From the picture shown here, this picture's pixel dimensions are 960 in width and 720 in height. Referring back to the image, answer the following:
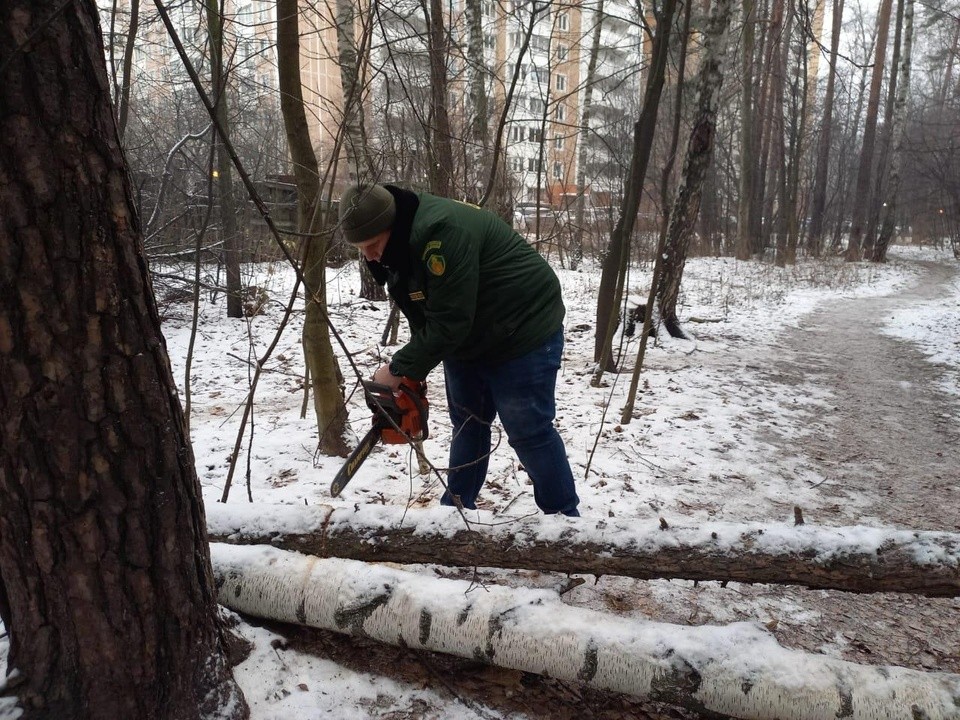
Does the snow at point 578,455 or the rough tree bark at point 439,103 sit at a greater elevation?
the rough tree bark at point 439,103

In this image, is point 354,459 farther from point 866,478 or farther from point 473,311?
point 866,478

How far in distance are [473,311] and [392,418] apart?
53 centimetres

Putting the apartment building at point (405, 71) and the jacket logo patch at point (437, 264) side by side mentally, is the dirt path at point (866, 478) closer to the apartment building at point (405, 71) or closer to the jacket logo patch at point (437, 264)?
the jacket logo patch at point (437, 264)

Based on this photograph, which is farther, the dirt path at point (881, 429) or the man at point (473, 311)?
the dirt path at point (881, 429)

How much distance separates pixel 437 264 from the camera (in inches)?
86.5

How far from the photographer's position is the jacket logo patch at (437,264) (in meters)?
2.19

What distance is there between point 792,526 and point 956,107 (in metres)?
25.0

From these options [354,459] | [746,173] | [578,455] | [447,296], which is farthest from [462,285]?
[746,173]

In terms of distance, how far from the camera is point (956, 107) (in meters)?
19.8

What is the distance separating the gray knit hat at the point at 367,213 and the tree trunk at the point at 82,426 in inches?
36.8

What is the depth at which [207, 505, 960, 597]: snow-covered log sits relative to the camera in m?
1.85

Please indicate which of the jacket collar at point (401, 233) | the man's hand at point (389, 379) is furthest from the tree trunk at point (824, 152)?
the man's hand at point (389, 379)

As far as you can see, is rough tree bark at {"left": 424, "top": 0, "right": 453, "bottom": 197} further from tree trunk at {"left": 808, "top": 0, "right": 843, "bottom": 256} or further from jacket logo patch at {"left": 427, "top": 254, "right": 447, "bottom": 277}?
tree trunk at {"left": 808, "top": 0, "right": 843, "bottom": 256}

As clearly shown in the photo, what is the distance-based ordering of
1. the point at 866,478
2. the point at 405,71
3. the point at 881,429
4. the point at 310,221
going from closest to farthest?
the point at 310,221
the point at 866,478
the point at 405,71
the point at 881,429
